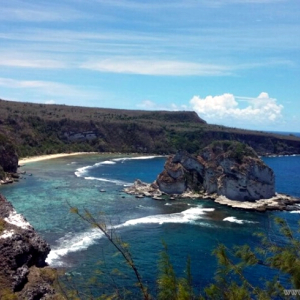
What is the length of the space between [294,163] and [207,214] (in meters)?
87.9

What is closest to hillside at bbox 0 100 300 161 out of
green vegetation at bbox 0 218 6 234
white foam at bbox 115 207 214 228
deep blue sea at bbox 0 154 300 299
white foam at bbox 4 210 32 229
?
deep blue sea at bbox 0 154 300 299

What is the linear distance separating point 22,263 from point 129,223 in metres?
27.1

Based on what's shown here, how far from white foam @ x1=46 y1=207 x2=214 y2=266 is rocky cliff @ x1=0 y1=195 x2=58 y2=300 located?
23.3ft

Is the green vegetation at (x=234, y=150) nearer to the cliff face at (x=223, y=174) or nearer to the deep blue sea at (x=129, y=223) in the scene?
the cliff face at (x=223, y=174)

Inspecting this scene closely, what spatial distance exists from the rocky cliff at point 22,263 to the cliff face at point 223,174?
1739 inches

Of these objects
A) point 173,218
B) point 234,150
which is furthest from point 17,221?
point 234,150

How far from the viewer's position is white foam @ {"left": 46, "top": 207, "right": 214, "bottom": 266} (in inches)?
1753

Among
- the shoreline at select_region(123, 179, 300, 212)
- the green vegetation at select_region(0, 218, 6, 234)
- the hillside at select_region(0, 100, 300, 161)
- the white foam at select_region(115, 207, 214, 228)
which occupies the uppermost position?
the hillside at select_region(0, 100, 300, 161)

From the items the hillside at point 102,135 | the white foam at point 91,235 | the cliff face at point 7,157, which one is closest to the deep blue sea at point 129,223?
the white foam at point 91,235

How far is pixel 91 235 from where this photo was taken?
170ft

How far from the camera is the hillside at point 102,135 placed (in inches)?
5896

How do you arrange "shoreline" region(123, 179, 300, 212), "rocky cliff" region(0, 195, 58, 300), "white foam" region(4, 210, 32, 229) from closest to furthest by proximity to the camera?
1. "rocky cliff" region(0, 195, 58, 300)
2. "white foam" region(4, 210, 32, 229)
3. "shoreline" region(123, 179, 300, 212)

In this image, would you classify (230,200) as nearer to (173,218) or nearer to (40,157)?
(173,218)

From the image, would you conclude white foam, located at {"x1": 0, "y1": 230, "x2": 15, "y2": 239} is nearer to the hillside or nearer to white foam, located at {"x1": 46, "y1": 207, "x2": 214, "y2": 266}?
white foam, located at {"x1": 46, "y1": 207, "x2": 214, "y2": 266}
